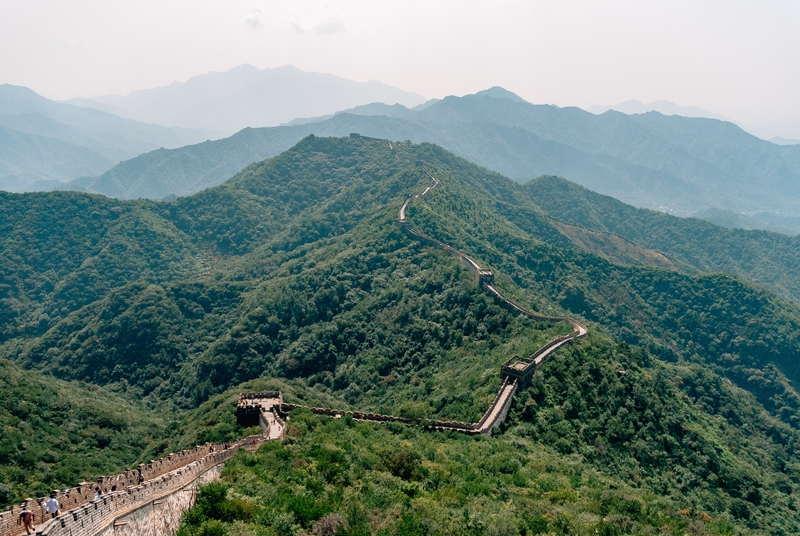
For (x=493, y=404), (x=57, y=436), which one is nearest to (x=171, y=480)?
(x=493, y=404)

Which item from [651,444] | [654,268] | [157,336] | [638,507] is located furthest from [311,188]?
[638,507]

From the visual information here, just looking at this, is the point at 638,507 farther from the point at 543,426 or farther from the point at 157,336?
the point at 157,336

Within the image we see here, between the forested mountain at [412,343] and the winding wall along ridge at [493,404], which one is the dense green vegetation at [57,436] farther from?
the winding wall along ridge at [493,404]

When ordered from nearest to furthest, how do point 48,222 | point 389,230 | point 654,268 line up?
point 389,230, point 654,268, point 48,222

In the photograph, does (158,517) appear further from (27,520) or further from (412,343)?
(412,343)

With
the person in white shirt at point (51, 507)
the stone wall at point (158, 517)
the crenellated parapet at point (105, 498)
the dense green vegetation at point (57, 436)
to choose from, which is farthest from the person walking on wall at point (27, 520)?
the dense green vegetation at point (57, 436)
